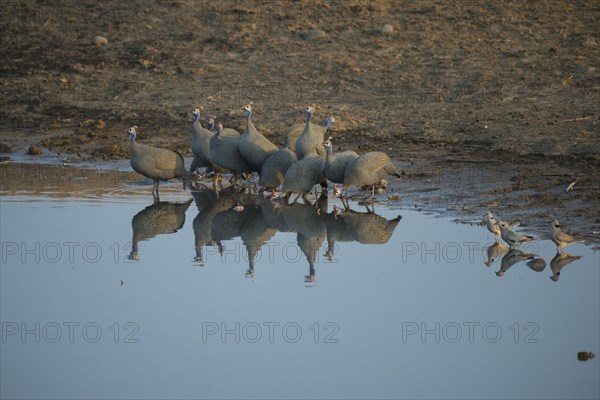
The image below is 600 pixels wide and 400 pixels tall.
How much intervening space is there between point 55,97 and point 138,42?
228 centimetres

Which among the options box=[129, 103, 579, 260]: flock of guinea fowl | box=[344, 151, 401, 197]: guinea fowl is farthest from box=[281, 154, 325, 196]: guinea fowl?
box=[344, 151, 401, 197]: guinea fowl

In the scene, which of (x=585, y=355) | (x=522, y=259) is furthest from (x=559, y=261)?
(x=585, y=355)

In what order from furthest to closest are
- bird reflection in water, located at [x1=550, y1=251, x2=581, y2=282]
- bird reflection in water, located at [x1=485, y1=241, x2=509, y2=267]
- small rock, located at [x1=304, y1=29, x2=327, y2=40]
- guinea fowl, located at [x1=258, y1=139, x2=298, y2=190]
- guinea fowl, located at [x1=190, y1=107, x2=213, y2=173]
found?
small rock, located at [x1=304, y1=29, x2=327, y2=40]
guinea fowl, located at [x1=190, y1=107, x2=213, y2=173]
guinea fowl, located at [x1=258, y1=139, x2=298, y2=190]
bird reflection in water, located at [x1=485, y1=241, x2=509, y2=267]
bird reflection in water, located at [x1=550, y1=251, x2=581, y2=282]

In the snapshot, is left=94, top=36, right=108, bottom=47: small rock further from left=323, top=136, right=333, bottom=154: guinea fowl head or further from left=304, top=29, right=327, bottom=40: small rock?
left=323, top=136, right=333, bottom=154: guinea fowl head

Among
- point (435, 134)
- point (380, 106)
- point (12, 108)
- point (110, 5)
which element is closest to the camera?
point (435, 134)

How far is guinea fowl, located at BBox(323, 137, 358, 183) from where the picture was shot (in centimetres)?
1383

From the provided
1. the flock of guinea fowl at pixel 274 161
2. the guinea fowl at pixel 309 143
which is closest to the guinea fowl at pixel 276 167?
the flock of guinea fowl at pixel 274 161

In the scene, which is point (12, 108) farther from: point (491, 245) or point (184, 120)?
point (491, 245)

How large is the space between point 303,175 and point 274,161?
62 cm

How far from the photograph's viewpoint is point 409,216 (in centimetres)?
1298

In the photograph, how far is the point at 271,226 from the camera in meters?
12.9

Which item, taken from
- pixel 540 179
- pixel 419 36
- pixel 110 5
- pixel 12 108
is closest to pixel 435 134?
pixel 540 179

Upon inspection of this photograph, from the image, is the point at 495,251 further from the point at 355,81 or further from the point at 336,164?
the point at 355,81

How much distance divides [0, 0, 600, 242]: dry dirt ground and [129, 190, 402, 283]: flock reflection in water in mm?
1147
